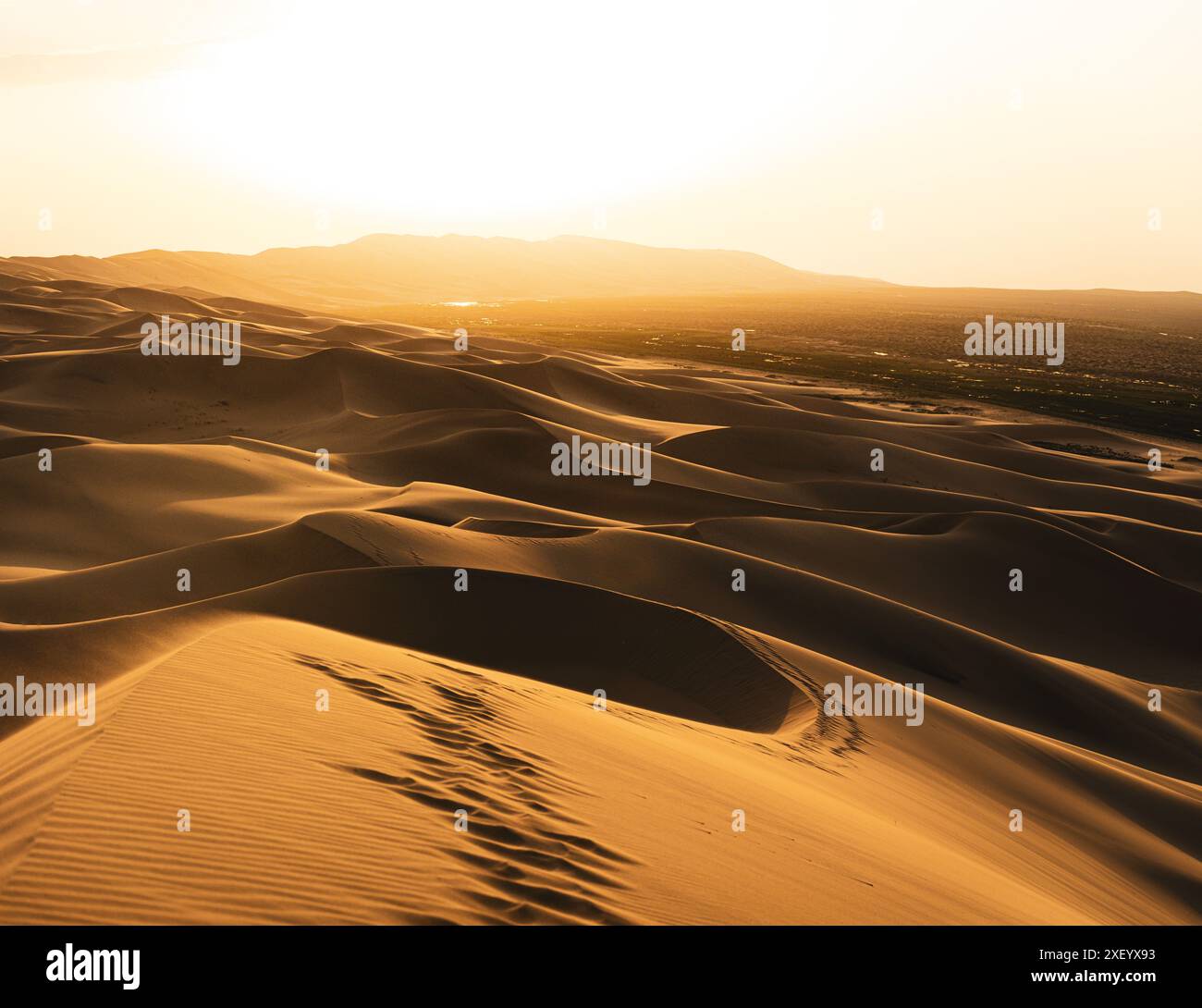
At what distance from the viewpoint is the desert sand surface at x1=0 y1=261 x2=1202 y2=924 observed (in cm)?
324

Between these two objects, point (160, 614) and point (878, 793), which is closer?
point (878, 793)

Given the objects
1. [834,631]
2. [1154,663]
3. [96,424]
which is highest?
[96,424]

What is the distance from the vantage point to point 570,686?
275 inches

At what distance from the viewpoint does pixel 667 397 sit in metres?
27.8

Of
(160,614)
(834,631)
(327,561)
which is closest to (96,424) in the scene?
(327,561)

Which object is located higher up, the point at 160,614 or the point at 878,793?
the point at 160,614

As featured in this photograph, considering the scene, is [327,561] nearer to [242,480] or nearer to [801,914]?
[242,480]

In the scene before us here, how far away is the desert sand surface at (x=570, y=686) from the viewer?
3244mm

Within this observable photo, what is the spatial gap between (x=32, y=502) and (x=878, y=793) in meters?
11.4
